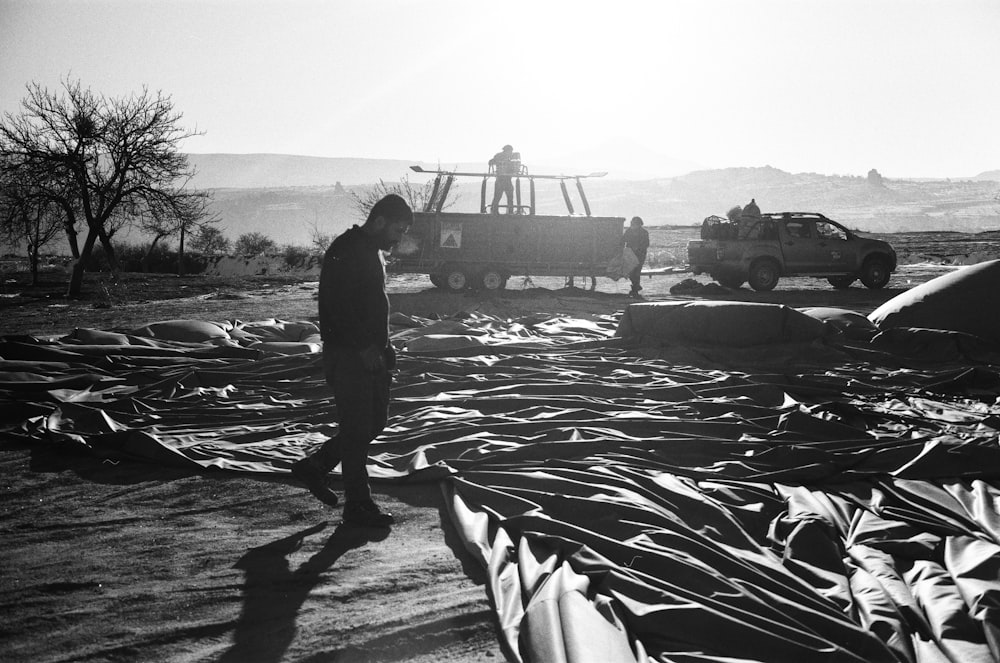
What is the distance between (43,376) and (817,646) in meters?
6.99

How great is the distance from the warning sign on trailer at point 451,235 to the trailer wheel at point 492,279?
825mm

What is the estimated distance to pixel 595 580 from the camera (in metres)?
3.34

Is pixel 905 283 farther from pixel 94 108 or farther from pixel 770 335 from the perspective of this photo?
pixel 94 108

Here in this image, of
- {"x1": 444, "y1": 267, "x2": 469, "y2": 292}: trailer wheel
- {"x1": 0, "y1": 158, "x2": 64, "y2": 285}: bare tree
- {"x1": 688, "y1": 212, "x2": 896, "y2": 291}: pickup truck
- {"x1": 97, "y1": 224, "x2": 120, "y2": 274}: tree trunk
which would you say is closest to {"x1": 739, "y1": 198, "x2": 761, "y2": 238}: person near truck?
{"x1": 688, "y1": 212, "x2": 896, "y2": 291}: pickup truck

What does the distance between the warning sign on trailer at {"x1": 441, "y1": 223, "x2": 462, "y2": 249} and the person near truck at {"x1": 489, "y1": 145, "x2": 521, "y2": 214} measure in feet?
2.97

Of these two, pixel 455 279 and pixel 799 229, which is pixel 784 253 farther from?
pixel 455 279

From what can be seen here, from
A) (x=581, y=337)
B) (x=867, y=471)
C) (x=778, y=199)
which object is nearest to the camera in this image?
(x=867, y=471)

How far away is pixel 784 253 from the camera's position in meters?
17.9

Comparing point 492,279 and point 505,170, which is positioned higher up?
point 505,170

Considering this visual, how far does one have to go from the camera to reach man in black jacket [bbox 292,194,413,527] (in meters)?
4.26

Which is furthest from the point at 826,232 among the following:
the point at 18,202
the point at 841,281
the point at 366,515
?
the point at 18,202

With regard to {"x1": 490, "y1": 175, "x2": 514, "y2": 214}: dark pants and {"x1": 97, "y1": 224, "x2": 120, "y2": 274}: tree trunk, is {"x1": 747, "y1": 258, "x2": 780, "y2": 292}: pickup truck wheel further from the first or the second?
{"x1": 97, "y1": 224, "x2": 120, "y2": 274}: tree trunk

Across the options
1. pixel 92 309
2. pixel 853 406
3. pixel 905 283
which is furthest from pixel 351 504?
pixel 905 283

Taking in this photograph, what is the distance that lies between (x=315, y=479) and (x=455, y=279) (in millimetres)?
12854
